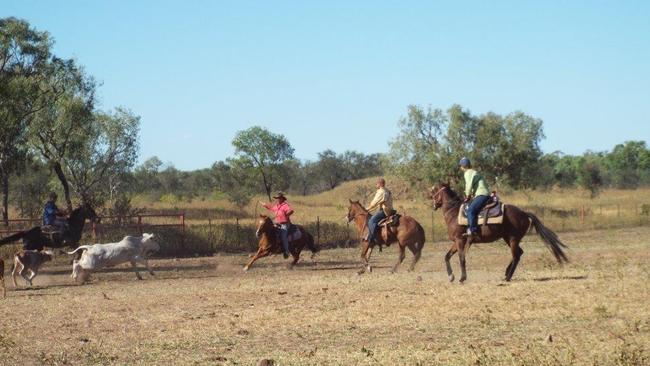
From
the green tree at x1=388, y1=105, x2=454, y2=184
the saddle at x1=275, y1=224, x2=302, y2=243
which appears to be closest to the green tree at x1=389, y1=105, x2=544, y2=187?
the green tree at x1=388, y1=105, x2=454, y2=184

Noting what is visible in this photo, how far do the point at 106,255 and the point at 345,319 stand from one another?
1109 cm

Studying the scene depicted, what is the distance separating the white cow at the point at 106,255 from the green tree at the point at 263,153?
58267 mm

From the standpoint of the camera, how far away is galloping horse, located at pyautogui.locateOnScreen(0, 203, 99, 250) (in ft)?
80.3

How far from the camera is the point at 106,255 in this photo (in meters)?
23.2

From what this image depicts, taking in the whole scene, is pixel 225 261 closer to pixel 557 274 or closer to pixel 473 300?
pixel 557 274

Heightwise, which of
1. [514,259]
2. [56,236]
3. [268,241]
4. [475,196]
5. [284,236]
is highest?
[475,196]

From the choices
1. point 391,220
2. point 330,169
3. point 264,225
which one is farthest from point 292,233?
point 330,169


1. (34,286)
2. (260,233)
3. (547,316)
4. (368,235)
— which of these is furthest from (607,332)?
(34,286)

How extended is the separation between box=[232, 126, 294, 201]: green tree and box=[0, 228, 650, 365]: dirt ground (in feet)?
196

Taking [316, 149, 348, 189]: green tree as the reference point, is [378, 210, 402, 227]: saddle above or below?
below

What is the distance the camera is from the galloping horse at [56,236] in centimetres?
2447

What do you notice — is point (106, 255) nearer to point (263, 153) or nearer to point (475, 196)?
point (475, 196)

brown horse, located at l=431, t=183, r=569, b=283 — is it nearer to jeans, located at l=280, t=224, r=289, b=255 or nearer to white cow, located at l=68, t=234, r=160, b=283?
jeans, located at l=280, t=224, r=289, b=255

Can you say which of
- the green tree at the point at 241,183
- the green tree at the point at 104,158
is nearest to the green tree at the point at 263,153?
the green tree at the point at 241,183
